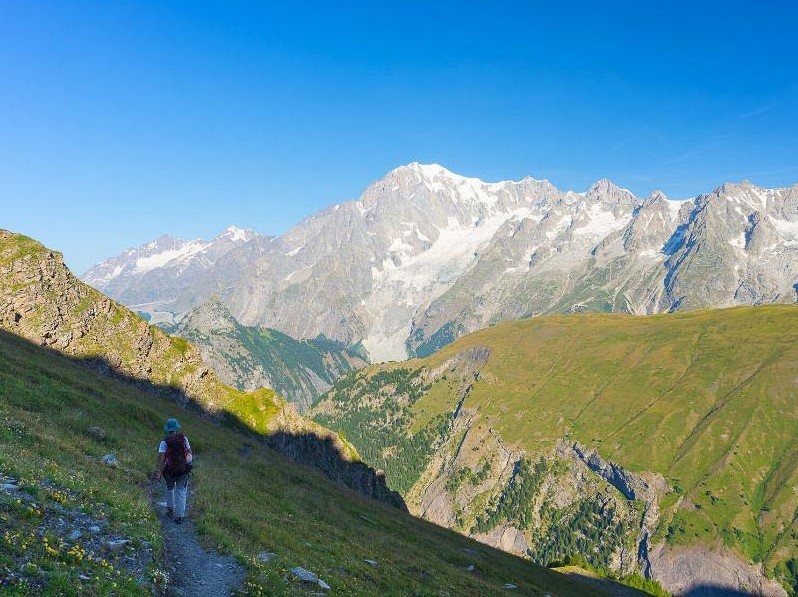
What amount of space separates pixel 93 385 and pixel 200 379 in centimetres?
4033

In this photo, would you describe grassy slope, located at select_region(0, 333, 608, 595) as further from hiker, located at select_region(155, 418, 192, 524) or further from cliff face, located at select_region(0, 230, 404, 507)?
cliff face, located at select_region(0, 230, 404, 507)

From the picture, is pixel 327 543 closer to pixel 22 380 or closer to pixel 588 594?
pixel 22 380

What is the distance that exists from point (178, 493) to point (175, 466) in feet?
4.72

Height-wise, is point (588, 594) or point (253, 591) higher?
point (253, 591)

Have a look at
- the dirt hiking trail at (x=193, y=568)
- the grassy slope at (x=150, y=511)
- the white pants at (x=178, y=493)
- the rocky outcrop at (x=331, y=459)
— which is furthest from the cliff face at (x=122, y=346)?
the dirt hiking trail at (x=193, y=568)

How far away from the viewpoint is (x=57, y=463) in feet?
70.5

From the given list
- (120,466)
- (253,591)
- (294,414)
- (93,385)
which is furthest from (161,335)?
(253,591)

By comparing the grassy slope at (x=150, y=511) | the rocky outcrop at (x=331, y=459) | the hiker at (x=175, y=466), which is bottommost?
the rocky outcrop at (x=331, y=459)

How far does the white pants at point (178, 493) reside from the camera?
72.5 feet

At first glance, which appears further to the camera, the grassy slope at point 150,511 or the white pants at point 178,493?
the white pants at point 178,493

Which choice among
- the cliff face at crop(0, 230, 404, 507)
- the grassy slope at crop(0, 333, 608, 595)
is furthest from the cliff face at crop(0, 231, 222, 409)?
the grassy slope at crop(0, 333, 608, 595)

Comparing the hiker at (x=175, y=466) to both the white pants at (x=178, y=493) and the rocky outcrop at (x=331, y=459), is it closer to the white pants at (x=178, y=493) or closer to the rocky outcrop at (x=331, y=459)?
the white pants at (x=178, y=493)

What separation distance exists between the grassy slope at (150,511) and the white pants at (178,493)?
1204 mm

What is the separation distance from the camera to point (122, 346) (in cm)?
7912
